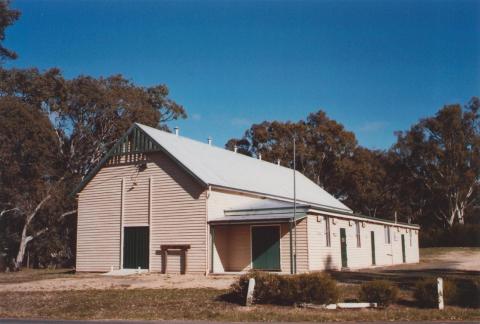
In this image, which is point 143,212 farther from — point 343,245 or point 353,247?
point 353,247

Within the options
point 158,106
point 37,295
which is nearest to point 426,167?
point 158,106

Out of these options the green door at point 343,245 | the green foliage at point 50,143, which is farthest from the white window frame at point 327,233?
the green foliage at point 50,143

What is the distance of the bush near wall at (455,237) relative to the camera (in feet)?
181

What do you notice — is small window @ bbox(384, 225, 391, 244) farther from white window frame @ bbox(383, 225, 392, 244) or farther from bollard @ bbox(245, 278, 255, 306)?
bollard @ bbox(245, 278, 255, 306)

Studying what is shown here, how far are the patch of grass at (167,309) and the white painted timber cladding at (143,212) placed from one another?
7.95 metres

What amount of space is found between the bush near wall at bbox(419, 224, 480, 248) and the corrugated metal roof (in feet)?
69.0

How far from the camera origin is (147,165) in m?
29.0

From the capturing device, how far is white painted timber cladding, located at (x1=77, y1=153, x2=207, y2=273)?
27078 millimetres

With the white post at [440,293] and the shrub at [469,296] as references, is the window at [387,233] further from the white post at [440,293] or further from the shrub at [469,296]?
the white post at [440,293]

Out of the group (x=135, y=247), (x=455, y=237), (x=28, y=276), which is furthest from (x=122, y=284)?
(x=455, y=237)

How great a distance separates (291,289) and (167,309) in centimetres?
356

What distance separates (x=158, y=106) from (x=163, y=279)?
3323 centimetres

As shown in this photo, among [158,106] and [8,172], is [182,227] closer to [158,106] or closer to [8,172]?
[8,172]

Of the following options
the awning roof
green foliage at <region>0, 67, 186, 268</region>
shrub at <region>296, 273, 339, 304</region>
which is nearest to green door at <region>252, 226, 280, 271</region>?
the awning roof
